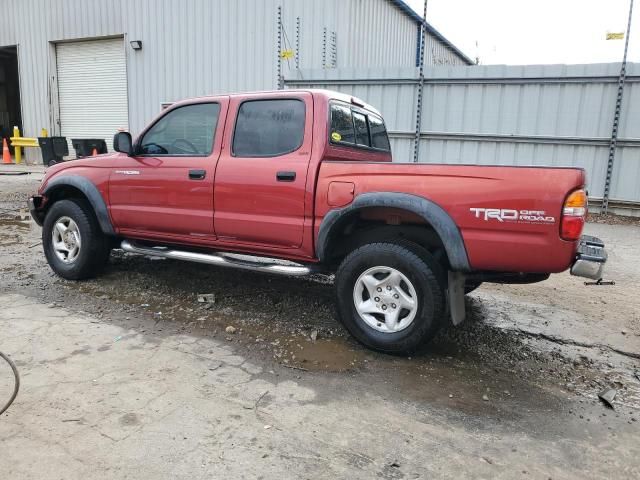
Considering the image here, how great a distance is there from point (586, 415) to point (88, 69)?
18730 millimetres

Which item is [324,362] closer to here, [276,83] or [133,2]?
[276,83]

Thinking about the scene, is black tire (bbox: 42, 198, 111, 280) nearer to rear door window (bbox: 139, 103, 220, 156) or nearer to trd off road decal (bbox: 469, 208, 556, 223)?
rear door window (bbox: 139, 103, 220, 156)

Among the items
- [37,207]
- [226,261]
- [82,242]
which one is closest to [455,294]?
[226,261]

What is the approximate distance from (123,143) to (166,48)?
1204cm

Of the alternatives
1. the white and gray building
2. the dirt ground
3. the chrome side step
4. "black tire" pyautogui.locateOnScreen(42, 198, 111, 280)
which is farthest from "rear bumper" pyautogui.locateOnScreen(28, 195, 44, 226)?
the white and gray building

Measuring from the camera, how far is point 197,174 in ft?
14.6

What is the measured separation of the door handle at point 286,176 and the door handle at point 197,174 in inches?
29.9

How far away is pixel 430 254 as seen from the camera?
3.68 meters

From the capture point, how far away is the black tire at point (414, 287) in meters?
3.54

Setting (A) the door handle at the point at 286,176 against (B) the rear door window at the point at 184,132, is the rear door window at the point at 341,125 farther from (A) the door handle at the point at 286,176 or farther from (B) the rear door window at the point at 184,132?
(B) the rear door window at the point at 184,132

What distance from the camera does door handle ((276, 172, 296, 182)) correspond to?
4.01 m

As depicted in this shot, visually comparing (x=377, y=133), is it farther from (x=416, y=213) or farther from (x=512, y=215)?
(x=512, y=215)

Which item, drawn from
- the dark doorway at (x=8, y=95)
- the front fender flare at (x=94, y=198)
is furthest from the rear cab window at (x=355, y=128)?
the dark doorway at (x=8, y=95)

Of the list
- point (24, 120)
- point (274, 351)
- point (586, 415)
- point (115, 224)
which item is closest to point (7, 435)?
point (274, 351)
